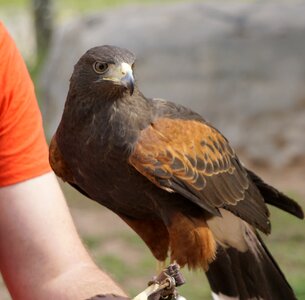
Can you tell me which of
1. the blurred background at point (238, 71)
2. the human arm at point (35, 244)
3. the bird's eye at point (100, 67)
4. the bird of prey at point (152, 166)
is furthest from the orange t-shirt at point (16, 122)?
the blurred background at point (238, 71)

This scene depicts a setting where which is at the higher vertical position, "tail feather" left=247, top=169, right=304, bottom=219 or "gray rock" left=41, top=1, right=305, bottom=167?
"gray rock" left=41, top=1, right=305, bottom=167

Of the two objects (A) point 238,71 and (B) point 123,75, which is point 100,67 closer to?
(B) point 123,75

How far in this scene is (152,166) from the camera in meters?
2.81

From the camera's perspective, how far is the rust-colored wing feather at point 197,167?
2.84 metres

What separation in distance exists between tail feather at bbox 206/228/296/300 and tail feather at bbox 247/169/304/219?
0.14 m

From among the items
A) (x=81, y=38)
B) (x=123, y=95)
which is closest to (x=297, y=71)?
(x=81, y=38)

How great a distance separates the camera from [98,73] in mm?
2844

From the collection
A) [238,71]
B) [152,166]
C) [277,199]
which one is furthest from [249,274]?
[238,71]

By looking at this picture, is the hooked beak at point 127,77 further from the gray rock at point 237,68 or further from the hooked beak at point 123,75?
→ the gray rock at point 237,68

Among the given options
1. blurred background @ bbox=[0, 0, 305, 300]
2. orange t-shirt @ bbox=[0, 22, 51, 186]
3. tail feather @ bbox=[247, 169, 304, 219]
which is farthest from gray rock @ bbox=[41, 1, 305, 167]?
orange t-shirt @ bbox=[0, 22, 51, 186]

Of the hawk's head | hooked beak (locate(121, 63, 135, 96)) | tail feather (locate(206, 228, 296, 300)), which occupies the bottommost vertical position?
tail feather (locate(206, 228, 296, 300))

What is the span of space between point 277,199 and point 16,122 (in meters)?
0.86

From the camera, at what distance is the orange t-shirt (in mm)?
3225

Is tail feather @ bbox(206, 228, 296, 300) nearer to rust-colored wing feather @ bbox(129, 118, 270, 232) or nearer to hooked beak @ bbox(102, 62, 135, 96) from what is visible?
rust-colored wing feather @ bbox(129, 118, 270, 232)
